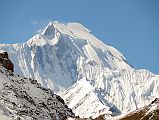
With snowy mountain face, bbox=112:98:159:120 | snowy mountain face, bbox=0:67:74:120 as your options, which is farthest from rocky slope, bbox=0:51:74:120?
snowy mountain face, bbox=112:98:159:120

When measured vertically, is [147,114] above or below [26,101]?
below

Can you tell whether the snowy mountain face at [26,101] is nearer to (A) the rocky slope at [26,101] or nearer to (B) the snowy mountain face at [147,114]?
(A) the rocky slope at [26,101]

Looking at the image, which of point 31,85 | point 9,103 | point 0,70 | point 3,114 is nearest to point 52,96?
Result: point 31,85

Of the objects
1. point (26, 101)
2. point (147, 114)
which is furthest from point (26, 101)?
point (147, 114)

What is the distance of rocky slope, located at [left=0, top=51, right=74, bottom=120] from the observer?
6219 inches

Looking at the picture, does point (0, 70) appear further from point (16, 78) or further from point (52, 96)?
point (52, 96)

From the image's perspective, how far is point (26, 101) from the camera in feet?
570

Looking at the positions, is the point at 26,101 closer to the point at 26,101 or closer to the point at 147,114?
the point at 26,101

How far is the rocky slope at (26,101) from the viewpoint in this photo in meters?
158

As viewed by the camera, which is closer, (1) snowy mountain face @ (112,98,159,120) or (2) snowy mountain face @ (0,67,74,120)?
(1) snowy mountain face @ (112,98,159,120)

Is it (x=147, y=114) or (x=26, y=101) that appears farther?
(x=26, y=101)

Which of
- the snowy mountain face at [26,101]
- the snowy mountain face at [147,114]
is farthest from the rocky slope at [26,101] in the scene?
the snowy mountain face at [147,114]

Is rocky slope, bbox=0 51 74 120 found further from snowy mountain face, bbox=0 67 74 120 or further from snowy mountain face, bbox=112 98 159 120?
snowy mountain face, bbox=112 98 159 120

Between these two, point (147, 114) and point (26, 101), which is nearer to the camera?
point (147, 114)
